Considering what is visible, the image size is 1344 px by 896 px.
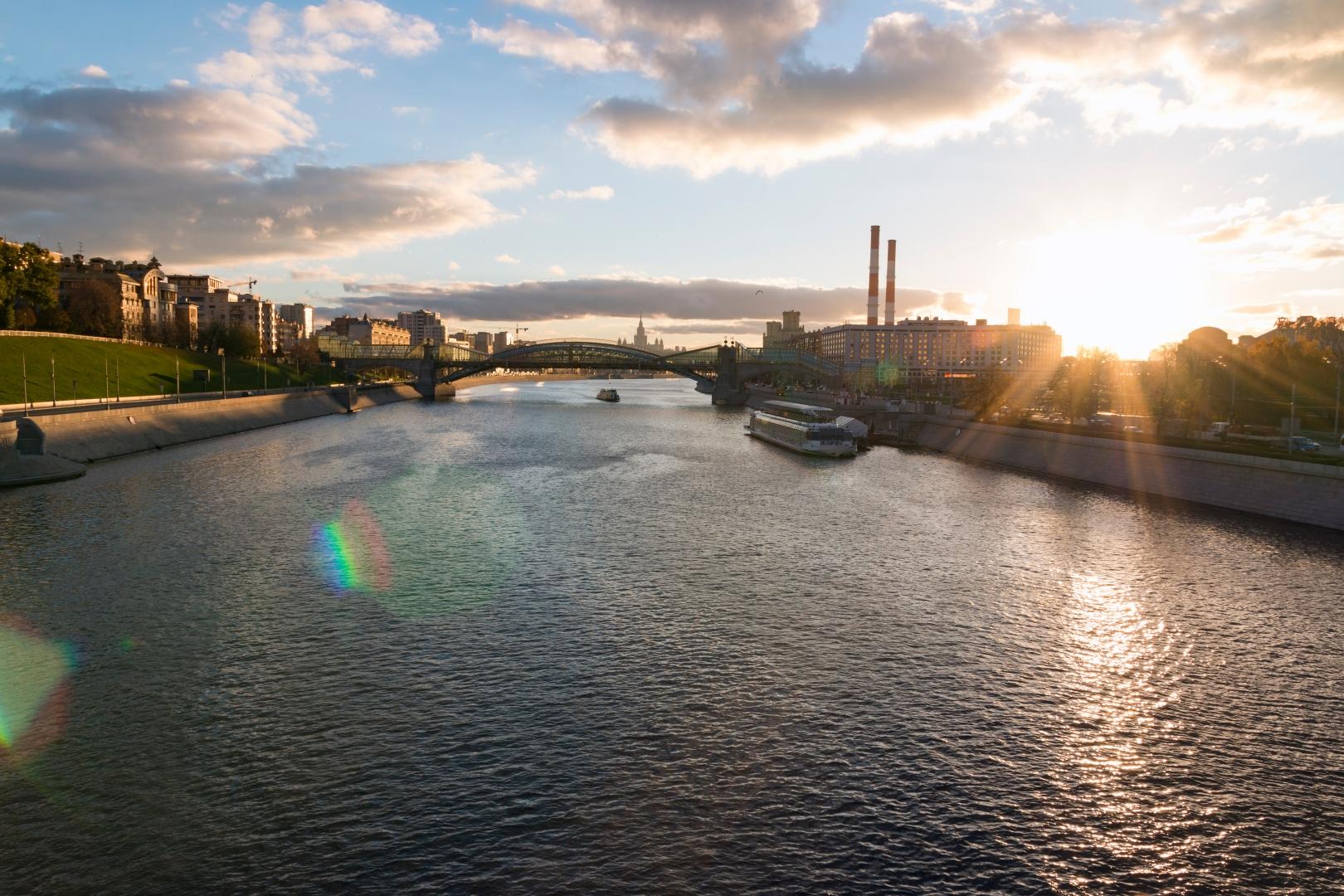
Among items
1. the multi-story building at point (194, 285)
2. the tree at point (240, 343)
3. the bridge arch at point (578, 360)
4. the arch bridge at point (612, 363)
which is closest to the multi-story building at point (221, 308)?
the multi-story building at point (194, 285)

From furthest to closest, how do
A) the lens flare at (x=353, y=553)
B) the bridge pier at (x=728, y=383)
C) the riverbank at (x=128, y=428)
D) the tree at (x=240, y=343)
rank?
the bridge pier at (x=728, y=383), the tree at (x=240, y=343), the riverbank at (x=128, y=428), the lens flare at (x=353, y=553)

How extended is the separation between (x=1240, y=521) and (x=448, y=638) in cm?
3455

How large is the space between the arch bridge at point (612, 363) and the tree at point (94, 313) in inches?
1678

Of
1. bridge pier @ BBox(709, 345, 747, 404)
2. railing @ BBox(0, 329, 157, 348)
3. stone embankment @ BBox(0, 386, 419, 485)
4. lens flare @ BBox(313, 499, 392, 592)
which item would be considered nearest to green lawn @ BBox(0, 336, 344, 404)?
railing @ BBox(0, 329, 157, 348)

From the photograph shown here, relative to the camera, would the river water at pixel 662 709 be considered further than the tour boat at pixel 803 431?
No

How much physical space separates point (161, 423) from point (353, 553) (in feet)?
141

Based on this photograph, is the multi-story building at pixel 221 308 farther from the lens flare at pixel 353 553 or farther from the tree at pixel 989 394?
the lens flare at pixel 353 553

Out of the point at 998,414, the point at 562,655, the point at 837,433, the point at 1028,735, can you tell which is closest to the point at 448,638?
the point at 562,655

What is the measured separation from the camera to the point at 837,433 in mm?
64938

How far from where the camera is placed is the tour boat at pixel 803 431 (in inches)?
2537

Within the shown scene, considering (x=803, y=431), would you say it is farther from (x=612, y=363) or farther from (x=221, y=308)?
(x=221, y=308)

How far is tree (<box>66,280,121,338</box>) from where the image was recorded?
103 m

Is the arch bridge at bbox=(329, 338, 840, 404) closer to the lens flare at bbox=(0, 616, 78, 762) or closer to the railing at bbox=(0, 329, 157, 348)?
the railing at bbox=(0, 329, 157, 348)

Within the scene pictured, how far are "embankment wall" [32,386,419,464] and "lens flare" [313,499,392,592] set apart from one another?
23351 mm
